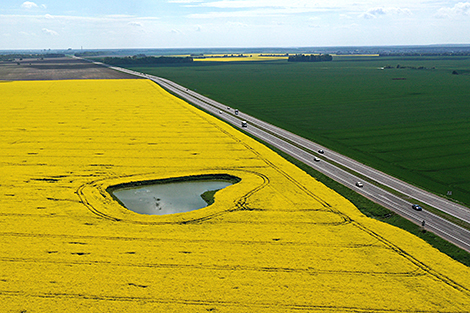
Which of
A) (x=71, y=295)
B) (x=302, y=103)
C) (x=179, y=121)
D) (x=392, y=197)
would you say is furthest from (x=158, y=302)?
(x=302, y=103)

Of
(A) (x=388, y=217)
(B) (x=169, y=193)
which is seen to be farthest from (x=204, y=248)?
(A) (x=388, y=217)

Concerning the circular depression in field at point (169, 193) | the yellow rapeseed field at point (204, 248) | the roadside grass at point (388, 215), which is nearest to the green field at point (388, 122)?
the roadside grass at point (388, 215)

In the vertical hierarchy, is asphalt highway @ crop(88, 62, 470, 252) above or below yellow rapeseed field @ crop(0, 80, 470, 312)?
above

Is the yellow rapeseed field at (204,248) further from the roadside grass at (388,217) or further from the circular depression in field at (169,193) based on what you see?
the circular depression in field at (169,193)

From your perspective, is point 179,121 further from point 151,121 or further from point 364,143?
point 364,143

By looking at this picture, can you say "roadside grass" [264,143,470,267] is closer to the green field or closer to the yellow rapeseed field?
the yellow rapeseed field

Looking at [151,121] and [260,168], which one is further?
[151,121]

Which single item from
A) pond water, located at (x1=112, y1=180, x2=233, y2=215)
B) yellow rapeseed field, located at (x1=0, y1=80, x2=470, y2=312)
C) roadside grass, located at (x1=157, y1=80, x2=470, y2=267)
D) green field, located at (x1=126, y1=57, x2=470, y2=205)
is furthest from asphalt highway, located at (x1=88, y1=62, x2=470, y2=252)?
pond water, located at (x1=112, y1=180, x2=233, y2=215)

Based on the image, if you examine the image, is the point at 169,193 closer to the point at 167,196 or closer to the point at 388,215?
the point at 167,196
